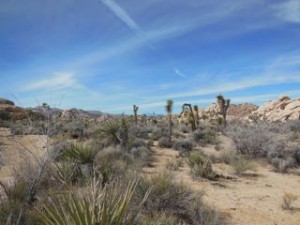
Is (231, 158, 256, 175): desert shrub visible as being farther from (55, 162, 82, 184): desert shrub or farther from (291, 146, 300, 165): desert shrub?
(55, 162, 82, 184): desert shrub

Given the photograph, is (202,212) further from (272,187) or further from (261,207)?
(272,187)

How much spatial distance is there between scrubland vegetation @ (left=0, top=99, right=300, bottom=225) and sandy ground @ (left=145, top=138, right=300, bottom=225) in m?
0.25

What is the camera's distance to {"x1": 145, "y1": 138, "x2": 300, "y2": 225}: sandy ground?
7.96 meters

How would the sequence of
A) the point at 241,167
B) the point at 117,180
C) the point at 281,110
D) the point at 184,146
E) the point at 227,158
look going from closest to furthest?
the point at 117,180, the point at 241,167, the point at 227,158, the point at 184,146, the point at 281,110

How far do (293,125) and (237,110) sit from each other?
67797 millimetres

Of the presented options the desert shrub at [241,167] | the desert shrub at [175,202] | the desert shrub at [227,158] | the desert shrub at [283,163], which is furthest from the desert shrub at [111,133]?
the desert shrub at [175,202]

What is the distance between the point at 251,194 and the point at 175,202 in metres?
3.79

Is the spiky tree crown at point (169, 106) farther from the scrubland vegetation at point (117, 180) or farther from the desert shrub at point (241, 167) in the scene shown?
the desert shrub at point (241, 167)

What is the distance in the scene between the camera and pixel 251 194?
10102 millimetres

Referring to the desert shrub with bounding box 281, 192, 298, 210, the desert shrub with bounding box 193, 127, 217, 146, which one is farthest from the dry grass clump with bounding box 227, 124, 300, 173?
the desert shrub with bounding box 281, 192, 298, 210

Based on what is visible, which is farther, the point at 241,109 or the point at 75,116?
the point at 241,109

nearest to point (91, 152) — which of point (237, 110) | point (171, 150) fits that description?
point (171, 150)

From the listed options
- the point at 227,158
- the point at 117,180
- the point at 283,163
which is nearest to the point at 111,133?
the point at 227,158

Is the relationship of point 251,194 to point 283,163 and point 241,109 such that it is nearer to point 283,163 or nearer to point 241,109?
point 283,163
